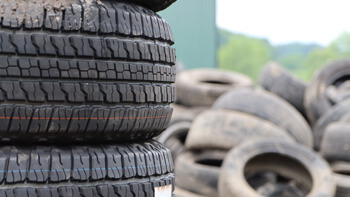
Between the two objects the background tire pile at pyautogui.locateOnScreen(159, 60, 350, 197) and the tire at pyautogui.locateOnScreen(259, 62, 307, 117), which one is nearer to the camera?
the background tire pile at pyautogui.locateOnScreen(159, 60, 350, 197)

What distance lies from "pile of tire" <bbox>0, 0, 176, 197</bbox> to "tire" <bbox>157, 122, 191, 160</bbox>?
15.0 feet

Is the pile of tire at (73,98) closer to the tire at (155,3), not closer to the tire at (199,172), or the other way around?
the tire at (155,3)

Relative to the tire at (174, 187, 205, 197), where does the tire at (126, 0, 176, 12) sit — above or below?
above

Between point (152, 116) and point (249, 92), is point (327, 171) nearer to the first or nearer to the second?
point (249, 92)

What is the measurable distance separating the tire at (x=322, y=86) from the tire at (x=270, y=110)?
56.5 inches

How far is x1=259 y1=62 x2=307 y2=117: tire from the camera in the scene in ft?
27.0

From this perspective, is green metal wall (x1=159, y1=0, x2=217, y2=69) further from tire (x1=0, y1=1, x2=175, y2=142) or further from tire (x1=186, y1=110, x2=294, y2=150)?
tire (x1=0, y1=1, x2=175, y2=142)

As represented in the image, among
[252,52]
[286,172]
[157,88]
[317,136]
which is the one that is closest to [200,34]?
[317,136]

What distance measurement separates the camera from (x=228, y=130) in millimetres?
5727

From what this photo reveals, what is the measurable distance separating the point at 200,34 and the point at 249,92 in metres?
7.04

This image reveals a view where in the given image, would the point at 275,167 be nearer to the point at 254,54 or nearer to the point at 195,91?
the point at 195,91

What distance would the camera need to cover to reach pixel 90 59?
77.0 inches

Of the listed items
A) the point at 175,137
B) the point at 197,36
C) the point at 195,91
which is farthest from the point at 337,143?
the point at 197,36

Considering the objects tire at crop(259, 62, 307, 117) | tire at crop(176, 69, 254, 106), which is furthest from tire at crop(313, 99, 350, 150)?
tire at crop(176, 69, 254, 106)
